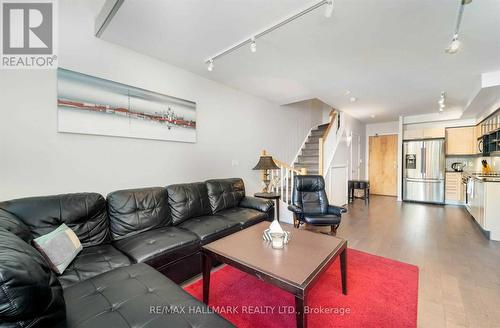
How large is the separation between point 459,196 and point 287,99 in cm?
537

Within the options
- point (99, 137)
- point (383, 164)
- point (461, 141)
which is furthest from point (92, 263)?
point (383, 164)

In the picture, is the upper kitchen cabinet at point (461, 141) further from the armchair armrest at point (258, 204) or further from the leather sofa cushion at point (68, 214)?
the leather sofa cushion at point (68, 214)

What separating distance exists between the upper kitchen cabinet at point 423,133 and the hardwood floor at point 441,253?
2.03 metres

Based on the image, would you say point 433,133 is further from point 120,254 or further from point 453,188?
point 120,254

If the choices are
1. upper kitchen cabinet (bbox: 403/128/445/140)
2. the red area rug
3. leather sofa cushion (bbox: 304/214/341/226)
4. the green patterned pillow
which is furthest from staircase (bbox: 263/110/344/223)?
the green patterned pillow

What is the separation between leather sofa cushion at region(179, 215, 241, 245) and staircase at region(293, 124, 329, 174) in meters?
3.22

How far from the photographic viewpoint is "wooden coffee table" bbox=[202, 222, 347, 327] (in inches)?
52.8

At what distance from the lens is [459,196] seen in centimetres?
575

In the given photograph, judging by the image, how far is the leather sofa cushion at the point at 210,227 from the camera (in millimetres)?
2289

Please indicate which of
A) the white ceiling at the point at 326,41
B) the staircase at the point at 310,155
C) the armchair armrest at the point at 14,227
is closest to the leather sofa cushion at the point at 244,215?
the armchair armrest at the point at 14,227

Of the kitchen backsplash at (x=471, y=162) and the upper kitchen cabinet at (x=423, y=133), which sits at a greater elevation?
the upper kitchen cabinet at (x=423, y=133)

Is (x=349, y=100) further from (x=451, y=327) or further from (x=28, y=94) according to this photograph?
(x=28, y=94)

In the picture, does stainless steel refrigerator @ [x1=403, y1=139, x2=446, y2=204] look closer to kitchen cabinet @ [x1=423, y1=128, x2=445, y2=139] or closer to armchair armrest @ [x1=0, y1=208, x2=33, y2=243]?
kitchen cabinet @ [x1=423, y1=128, x2=445, y2=139]

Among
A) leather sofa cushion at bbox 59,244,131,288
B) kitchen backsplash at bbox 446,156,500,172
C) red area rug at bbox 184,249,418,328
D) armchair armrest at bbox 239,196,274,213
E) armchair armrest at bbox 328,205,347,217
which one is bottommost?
red area rug at bbox 184,249,418,328
